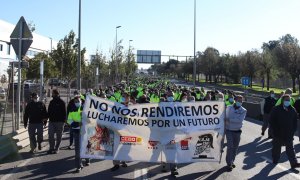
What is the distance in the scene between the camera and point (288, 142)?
11.5m

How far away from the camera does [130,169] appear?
10938 millimetres

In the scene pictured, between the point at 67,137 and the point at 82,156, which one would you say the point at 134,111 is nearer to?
the point at 82,156

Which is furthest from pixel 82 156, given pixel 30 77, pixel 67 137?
pixel 30 77

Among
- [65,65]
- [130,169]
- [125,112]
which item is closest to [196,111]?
[125,112]

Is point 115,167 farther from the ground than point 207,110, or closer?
closer

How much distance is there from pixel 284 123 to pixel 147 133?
358cm

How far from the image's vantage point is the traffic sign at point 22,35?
566 inches

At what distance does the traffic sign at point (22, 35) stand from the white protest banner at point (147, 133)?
4976mm

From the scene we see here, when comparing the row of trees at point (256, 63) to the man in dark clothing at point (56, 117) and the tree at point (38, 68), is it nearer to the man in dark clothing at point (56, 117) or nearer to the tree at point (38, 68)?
the tree at point (38, 68)

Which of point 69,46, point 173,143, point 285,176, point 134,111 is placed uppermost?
point 69,46

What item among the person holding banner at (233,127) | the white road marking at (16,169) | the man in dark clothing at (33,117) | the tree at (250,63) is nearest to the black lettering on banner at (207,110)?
the person holding banner at (233,127)

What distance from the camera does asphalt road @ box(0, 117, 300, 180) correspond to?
1012cm

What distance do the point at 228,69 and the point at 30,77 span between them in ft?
189

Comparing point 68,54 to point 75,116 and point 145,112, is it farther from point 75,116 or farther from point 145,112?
point 145,112
